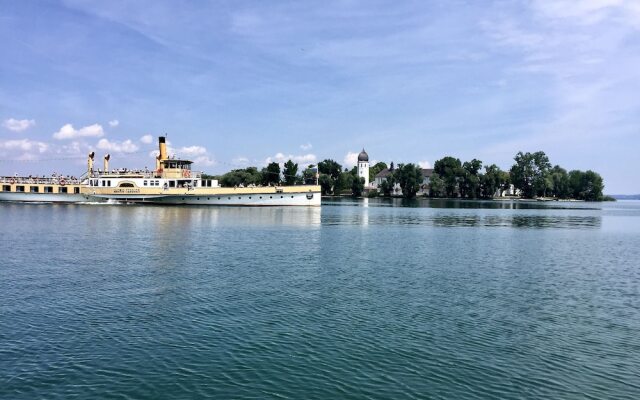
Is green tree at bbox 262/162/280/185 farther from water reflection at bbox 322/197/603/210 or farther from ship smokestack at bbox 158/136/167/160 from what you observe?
ship smokestack at bbox 158/136/167/160

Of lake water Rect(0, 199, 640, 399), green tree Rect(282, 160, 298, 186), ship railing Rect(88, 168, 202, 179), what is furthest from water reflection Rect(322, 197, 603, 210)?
lake water Rect(0, 199, 640, 399)

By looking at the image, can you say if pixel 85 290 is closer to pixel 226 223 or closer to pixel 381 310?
pixel 381 310

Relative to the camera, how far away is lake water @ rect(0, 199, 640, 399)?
1312 cm

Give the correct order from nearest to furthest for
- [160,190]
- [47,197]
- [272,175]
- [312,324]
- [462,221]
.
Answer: [312,324]
[462,221]
[160,190]
[47,197]
[272,175]

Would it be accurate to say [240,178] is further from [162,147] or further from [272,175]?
[162,147]

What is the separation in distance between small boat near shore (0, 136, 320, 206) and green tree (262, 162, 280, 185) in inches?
1839

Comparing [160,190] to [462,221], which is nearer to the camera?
[462,221]

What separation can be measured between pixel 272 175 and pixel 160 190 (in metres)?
71.0

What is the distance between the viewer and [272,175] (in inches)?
6678

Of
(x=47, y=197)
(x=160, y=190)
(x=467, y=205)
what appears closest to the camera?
(x=160, y=190)

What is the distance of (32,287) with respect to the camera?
22984 mm

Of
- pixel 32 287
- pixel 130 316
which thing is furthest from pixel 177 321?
pixel 32 287

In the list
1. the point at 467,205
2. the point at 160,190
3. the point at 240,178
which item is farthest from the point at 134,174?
the point at 467,205

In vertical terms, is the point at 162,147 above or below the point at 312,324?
above
